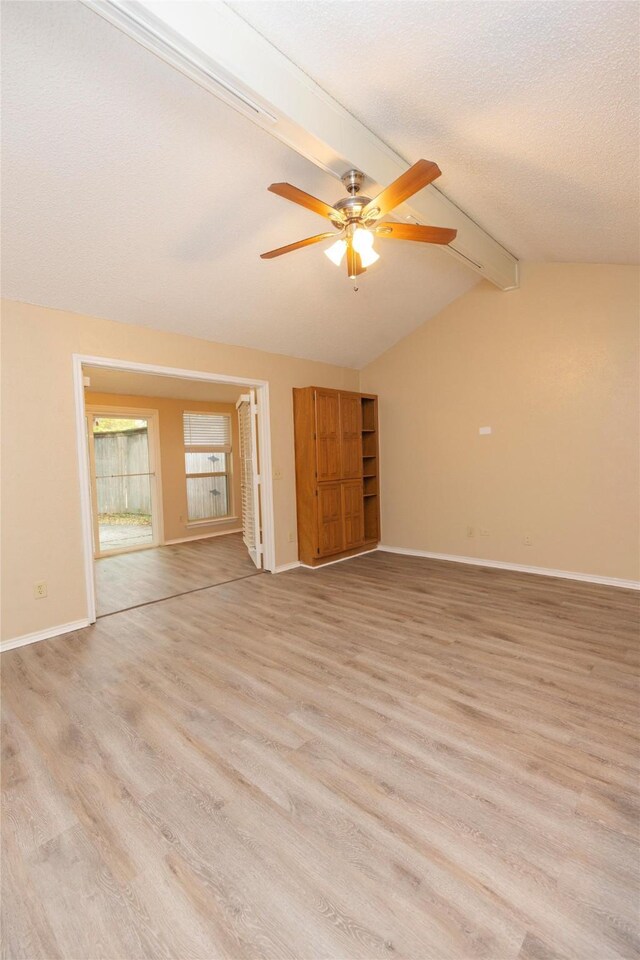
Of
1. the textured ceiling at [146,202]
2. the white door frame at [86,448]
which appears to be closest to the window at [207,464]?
the white door frame at [86,448]

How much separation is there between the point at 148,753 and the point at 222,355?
11.7ft

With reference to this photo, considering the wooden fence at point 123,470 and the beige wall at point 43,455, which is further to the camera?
the wooden fence at point 123,470

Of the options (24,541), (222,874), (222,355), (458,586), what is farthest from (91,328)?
(458,586)

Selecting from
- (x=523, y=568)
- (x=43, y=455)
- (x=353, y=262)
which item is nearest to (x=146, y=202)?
(x=353, y=262)

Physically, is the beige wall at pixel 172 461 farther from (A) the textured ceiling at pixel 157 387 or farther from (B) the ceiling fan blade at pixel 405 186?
(B) the ceiling fan blade at pixel 405 186

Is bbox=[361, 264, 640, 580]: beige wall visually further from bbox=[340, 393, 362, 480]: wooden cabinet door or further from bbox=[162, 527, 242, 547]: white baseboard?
bbox=[162, 527, 242, 547]: white baseboard

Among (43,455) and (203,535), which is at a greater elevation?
(43,455)

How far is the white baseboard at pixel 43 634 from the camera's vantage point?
3171 mm

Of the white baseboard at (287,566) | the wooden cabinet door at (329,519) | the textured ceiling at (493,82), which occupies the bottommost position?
the white baseboard at (287,566)

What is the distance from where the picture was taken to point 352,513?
5551 mm

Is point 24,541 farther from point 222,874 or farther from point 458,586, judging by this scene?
point 458,586

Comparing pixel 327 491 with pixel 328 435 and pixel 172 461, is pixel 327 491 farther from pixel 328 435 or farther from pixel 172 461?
pixel 172 461

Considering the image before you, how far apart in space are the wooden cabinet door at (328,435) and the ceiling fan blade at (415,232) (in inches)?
103

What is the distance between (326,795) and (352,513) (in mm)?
3934
